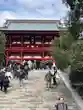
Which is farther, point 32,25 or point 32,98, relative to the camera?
point 32,25

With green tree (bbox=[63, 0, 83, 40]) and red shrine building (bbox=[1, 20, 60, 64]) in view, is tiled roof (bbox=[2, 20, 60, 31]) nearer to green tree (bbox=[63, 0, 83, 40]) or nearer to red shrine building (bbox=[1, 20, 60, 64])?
red shrine building (bbox=[1, 20, 60, 64])

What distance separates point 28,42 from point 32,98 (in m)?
33.0

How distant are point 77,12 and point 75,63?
2.64 m

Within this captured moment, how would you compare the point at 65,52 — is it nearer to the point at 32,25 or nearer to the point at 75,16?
the point at 75,16

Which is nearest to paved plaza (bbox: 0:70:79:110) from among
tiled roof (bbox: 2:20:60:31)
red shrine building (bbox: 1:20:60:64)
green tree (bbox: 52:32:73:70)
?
green tree (bbox: 52:32:73:70)

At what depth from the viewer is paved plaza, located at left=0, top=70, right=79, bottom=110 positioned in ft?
57.9

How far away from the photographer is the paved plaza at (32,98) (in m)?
17.6

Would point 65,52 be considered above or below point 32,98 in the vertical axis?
above

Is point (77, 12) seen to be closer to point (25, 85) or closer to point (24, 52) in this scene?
point (25, 85)

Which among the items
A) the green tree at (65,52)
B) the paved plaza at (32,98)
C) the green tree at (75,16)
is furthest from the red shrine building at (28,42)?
the green tree at (75,16)

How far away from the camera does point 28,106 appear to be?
17.7 m

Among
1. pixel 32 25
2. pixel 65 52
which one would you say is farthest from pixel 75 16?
pixel 32 25

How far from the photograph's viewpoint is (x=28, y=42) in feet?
172

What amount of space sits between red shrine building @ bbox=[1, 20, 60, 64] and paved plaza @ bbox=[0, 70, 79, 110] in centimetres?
2646
